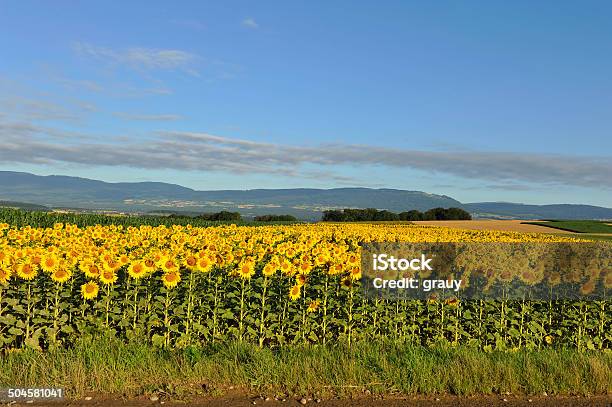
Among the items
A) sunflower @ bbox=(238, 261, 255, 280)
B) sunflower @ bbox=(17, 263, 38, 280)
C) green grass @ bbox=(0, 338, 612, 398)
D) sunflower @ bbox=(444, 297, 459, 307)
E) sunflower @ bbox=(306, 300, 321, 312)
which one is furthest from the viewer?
sunflower @ bbox=(444, 297, 459, 307)

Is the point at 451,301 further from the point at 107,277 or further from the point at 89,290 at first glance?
the point at 89,290

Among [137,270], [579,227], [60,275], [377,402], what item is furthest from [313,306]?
[579,227]

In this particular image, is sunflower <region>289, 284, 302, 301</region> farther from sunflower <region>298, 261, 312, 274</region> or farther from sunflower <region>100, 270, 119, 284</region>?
sunflower <region>100, 270, 119, 284</region>

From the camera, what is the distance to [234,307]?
10398mm

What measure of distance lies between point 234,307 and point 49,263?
10.5ft

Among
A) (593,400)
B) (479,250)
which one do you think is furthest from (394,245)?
(593,400)

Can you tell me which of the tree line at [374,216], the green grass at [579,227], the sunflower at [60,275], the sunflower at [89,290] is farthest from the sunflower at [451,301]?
the tree line at [374,216]

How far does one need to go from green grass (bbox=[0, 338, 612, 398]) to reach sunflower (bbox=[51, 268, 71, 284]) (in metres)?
1.26

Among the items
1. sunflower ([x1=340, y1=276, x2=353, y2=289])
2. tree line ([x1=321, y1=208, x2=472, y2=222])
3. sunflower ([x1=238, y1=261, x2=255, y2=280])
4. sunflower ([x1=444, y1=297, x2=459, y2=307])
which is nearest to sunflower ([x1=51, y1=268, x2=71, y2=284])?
sunflower ([x1=238, y1=261, x2=255, y2=280])

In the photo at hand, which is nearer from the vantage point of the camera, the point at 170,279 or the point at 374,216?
the point at 170,279

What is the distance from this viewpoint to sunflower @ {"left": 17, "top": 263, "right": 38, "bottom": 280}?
9156mm

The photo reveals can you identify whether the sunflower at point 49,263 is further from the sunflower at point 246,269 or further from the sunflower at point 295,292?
the sunflower at point 295,292

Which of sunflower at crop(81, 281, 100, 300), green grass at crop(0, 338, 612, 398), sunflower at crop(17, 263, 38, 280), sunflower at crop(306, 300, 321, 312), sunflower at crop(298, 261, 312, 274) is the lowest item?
green grass at crop(0, 338, 612, 398)

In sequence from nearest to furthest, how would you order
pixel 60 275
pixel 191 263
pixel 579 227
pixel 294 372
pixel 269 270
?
pixel 294 372
pixel 60 275
pixel 191 263
pixel 269 270
pixel 579 227
